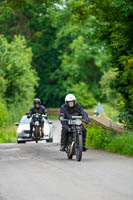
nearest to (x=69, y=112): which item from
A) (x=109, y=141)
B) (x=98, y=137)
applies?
(x=109, y=141)

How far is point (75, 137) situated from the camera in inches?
608

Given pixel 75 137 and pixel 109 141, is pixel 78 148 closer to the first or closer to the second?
pixel 75 137

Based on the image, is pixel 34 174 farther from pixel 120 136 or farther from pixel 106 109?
pixel 106 109

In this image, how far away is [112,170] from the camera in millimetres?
12695

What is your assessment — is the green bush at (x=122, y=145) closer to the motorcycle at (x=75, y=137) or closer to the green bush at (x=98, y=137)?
the green bush at (x=98, y=137)

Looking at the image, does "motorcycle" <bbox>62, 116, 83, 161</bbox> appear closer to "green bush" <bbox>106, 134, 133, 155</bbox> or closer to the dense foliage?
"green bush" <bbox>106, 134, 133, 155</bbox>

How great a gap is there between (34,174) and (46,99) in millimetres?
70633

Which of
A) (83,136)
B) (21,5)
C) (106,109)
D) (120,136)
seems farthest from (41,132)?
(106,109)

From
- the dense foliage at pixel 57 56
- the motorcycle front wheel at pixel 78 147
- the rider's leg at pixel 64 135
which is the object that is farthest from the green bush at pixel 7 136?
the motorcycle front wheel at pixel 78 147

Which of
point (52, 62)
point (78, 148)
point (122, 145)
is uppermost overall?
point (52, 62)

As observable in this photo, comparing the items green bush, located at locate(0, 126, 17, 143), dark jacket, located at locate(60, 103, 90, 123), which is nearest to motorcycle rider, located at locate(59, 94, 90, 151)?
dark jacket, located at locate(60, 103, 90, 123)

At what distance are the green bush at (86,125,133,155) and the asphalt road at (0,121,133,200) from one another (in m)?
1.08

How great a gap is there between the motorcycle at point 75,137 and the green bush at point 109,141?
1842mm

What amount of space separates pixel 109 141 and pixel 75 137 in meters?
3.74
